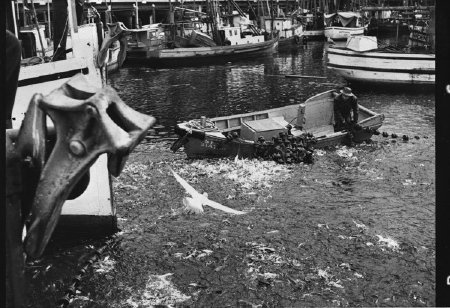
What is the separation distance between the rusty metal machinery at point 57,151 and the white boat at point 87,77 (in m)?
7.16

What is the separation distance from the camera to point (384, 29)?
72000 mm

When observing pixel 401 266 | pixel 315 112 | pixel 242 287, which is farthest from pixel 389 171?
pixel 242 287

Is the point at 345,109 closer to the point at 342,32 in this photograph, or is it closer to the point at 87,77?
the point at 87,77

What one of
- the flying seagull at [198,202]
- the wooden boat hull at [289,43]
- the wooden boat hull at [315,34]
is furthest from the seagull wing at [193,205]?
the wooden boat hull at [315,34]

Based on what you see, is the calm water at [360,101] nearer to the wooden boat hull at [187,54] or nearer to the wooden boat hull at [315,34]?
the wooden boat hull at [187,54]

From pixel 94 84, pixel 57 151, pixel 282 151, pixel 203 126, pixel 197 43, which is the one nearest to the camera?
pixel 57 151

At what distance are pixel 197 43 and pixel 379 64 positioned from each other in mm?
21691

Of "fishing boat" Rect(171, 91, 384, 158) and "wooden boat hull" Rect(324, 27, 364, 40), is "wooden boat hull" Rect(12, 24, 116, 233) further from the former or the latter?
"wooden boat hull" Rect(324, 27, 364, 40)

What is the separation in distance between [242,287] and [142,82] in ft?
96.1

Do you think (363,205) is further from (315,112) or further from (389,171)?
(315,112)

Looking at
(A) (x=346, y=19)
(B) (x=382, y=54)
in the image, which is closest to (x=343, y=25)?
(A) (x=346, y=19)

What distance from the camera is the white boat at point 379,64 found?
101 feet

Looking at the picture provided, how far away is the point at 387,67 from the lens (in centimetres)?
3130

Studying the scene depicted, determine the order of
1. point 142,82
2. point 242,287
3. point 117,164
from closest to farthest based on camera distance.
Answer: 1. point 117,164
2. point 242,287
3. point 142,82
